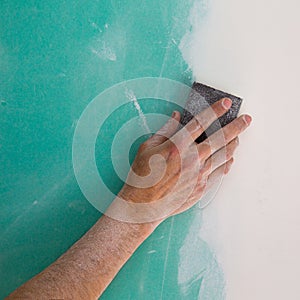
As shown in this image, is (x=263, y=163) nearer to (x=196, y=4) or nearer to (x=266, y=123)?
(x=266, y=123)

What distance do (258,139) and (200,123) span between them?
0.57ft

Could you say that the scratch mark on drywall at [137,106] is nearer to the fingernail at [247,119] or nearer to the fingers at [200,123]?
the fingers at [200,123]

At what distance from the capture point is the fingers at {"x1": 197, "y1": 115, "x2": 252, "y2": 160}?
119 centimetres

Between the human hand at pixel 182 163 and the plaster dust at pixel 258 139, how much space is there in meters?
0.07

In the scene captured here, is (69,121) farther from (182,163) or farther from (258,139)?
(258,139)

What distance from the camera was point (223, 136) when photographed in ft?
3.98

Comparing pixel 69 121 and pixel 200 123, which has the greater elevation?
pixel 200 123

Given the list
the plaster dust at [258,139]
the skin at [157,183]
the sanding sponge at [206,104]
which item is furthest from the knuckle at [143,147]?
the plaster dust at [258,139]

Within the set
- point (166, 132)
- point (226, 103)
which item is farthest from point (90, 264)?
point (226, 103)

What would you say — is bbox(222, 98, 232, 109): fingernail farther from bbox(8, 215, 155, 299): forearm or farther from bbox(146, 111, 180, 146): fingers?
bbox(8, 215, 155, 299): forearm

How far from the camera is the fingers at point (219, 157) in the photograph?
1.22m

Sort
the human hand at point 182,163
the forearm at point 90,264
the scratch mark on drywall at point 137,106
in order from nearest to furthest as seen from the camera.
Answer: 1. the forearm at point 90,264
2. the human hand at point 182,163
3. the scratch mark on drywall at point 137,106

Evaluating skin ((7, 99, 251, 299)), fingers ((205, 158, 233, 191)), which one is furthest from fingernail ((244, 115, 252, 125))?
fingers ((205, 158, 233, 191))

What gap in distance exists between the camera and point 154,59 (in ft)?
4.23
